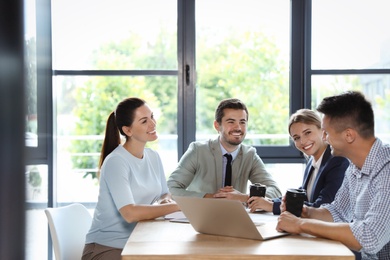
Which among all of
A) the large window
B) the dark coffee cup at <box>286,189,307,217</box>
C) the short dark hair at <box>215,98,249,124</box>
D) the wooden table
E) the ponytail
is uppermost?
the large window

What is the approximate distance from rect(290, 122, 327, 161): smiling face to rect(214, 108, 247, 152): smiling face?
482 mm

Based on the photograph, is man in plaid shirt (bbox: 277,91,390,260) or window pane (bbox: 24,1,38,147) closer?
man in plaid shirt (bbox: 277,91,390,260)

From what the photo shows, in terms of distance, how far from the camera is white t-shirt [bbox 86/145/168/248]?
295 cm

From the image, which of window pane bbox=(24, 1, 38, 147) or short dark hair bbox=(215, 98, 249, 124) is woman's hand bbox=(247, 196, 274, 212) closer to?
short dark hair bbox=(215, 98, 249, 124)

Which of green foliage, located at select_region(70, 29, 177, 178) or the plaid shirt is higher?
green foliage, located at select_region(70, 29, 177, 178)

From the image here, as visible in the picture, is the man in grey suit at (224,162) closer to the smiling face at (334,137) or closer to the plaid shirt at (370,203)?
the plaid shirt at (370,203)

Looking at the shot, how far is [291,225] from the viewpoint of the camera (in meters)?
2.32

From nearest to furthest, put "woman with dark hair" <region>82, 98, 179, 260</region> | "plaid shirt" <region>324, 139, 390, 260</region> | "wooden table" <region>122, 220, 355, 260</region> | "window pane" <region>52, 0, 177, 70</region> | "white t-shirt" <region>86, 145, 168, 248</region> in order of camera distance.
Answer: "wooden table" <region>122, 220, 355, 260</region>, "plaid shirt" <region>324, 139, 390, 260</region>, "woman with dark hair" <region>82, 98, 179, 260</region>, "white t-shirt" <region>86, 145, 168, 248</region>, "window pane" <region>52, 0, 177, 70</region>

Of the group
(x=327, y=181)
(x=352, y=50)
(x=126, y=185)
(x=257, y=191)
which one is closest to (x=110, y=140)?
(x=126, y=185)

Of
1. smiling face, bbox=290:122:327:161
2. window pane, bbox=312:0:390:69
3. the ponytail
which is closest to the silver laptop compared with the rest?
smiling face, bbox=290:122:327:161

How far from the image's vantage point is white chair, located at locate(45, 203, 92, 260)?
2.87 metres

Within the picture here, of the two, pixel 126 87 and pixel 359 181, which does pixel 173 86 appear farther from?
pixel 359 181

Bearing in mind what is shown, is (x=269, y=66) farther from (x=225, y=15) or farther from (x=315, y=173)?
(x=315, y=173)

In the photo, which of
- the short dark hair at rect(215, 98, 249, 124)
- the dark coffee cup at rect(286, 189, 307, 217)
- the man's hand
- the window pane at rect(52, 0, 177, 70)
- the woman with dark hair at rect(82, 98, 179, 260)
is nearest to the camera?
the man's hand
